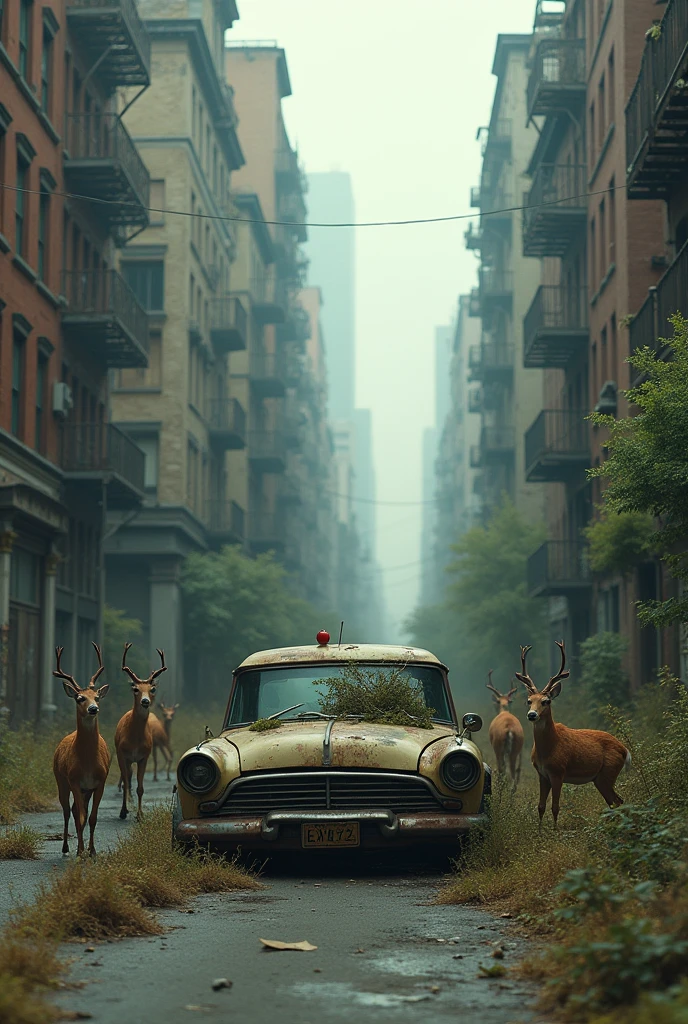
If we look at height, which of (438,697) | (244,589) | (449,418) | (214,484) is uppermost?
(449,418)

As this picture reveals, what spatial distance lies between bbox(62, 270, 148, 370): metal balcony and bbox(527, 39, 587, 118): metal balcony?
11.9 meters

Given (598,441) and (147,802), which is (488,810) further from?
(598,441)

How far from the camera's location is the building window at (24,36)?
30203mm

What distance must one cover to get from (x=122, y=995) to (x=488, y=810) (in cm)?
499

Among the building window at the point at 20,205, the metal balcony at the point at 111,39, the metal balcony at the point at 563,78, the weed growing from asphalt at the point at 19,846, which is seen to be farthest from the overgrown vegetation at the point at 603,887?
the metal balcony at the point at 563,78

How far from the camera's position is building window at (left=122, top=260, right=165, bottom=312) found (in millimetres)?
48969

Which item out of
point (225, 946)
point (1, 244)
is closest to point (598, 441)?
point (1, 244)

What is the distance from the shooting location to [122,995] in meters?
6.67

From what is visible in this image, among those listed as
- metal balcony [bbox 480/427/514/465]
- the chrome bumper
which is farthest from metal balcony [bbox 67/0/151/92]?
metal balcony [bbox 480/427/514/465]

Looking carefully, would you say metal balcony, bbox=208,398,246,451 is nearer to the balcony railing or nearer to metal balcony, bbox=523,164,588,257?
metal balcony, bbox=523,164,588,257

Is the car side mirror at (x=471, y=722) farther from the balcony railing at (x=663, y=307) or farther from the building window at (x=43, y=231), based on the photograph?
the building window at (x=43, y=231)

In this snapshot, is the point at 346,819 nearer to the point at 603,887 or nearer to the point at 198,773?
the point at 198,773

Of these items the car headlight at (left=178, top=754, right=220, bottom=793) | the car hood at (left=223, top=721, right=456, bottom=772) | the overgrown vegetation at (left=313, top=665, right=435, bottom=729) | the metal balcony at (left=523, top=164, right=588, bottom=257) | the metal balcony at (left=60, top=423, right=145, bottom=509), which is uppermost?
the metal balcony at (left=523, top=164, right=588, bottom=257)

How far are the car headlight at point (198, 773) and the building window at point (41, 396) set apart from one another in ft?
68.5
